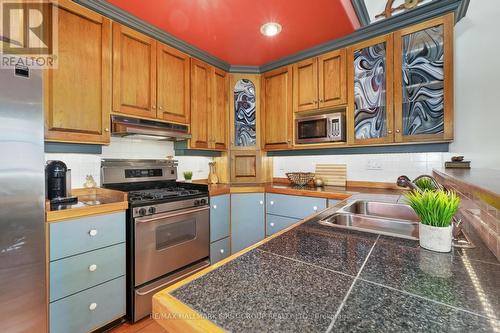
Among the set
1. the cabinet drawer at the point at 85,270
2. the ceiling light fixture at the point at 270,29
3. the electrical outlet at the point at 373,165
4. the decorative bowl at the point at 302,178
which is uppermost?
the ceiling light fixture at the point at 270,29

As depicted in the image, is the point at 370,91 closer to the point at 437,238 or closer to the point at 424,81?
the point at 424,81

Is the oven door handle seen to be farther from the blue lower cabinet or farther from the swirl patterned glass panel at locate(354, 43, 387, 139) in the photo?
the swirl patterned glass panel at locate(354, 43, 387, 139)

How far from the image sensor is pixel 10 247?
1144 mm

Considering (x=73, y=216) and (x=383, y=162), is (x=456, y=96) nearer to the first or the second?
(x=383, y=162)

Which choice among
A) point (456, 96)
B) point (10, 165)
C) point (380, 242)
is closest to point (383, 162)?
point (456, 96)

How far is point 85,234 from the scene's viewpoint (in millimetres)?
1432

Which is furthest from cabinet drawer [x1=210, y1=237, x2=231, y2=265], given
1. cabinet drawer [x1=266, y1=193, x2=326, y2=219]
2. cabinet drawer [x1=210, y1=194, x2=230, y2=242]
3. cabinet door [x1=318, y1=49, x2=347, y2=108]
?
cabinet door [x1=318, y1=49, x2=347, y2=108]

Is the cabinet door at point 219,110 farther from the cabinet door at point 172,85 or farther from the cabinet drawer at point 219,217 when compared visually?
the cabinet drawer at point 219,217

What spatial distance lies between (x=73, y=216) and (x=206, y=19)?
1.82 meters

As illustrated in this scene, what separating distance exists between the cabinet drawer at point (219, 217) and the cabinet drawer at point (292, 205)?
0.47 meters

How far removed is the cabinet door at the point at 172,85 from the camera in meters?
2.19

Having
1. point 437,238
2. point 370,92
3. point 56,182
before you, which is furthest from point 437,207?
point 56,182

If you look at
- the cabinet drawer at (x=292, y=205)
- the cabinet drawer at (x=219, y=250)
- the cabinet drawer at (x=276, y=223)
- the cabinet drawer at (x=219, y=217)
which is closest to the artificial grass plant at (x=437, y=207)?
the cabinet drawer at (x=292, y=205)

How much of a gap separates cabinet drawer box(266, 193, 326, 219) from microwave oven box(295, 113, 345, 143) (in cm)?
69
